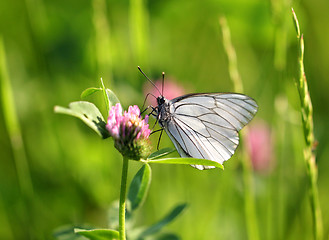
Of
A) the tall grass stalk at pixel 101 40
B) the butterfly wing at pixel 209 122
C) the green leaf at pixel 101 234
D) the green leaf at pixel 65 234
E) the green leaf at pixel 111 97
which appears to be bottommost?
the green leaf at pixel 65 234

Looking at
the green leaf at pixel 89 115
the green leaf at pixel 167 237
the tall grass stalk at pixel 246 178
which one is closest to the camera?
the green leaf at pixel 89 115

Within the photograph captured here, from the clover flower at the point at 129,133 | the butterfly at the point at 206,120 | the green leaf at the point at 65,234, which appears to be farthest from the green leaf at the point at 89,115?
the butterfly at the point at 206,120

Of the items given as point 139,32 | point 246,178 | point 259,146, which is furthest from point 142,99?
point 246,178

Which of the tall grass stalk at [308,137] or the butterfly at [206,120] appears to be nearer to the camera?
the tall grass stalk at [308,137]

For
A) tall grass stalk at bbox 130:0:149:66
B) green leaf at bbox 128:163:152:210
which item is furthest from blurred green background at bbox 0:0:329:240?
green leaf at bbox 128:163:152:210

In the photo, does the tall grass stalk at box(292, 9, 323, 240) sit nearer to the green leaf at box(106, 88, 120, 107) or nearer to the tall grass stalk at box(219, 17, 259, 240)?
the tall grass stalk at box(219, 17, 259, 240)

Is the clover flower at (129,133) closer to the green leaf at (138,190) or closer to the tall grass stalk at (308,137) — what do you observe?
the green leaf at (138,190)
